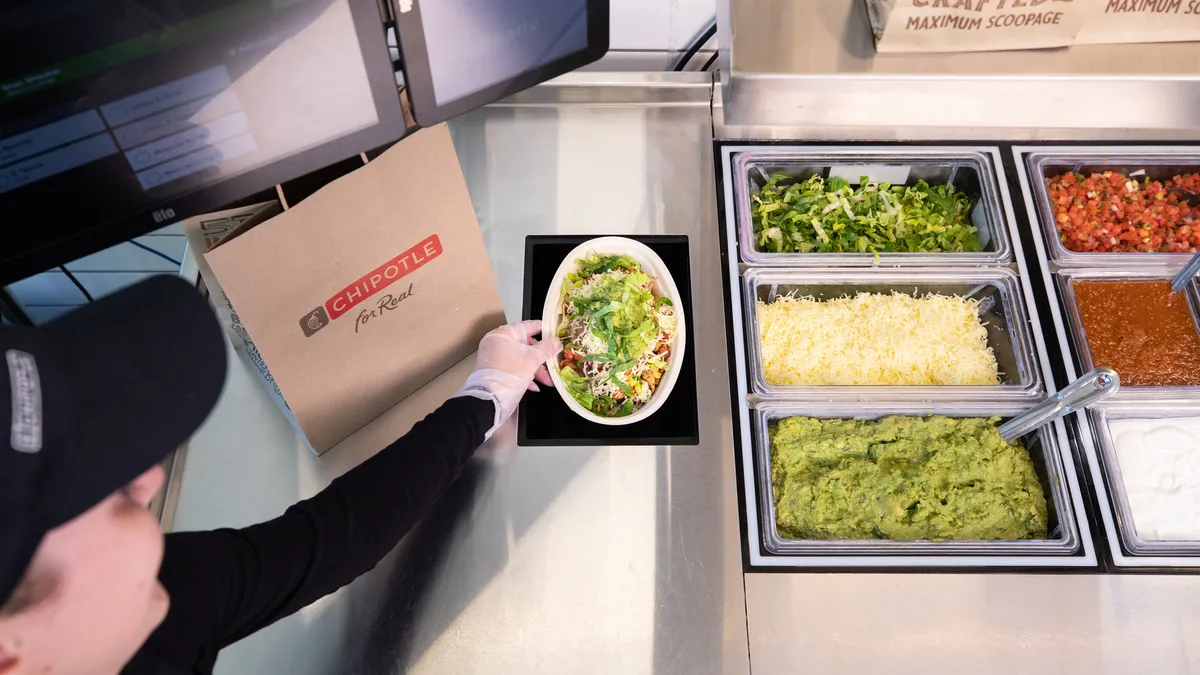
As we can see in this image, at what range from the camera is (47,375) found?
562 millimetres

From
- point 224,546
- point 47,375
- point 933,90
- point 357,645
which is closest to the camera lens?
point 47,375

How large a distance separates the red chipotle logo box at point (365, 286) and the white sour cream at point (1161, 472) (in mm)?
1233

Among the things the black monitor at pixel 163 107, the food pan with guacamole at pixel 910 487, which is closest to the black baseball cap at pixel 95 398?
the black monitor at pixel 163 107

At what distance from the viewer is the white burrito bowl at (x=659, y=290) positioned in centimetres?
129

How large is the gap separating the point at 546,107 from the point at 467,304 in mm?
625

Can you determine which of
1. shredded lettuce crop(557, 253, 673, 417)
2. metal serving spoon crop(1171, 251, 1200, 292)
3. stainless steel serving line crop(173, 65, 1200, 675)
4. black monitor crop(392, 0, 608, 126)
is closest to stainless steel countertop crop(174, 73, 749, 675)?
stainless steel serving line crop(173, 65, 1200, 675)

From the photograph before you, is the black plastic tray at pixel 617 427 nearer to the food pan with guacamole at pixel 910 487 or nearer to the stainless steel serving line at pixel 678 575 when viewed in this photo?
the stainless steel serving line at pixel 678 575

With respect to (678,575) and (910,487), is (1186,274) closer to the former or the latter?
(910,487)

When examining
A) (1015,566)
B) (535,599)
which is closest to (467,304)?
(535,599)

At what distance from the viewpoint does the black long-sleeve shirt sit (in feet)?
2.76

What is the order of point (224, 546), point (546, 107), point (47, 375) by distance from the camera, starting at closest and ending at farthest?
point (47, 375) < point (224, 546) < point (546, 107)

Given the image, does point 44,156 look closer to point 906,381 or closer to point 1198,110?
point 906,381

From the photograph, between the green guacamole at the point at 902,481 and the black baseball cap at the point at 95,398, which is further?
the green guacamole at the point at 902,481

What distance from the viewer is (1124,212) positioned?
61.0 inches
